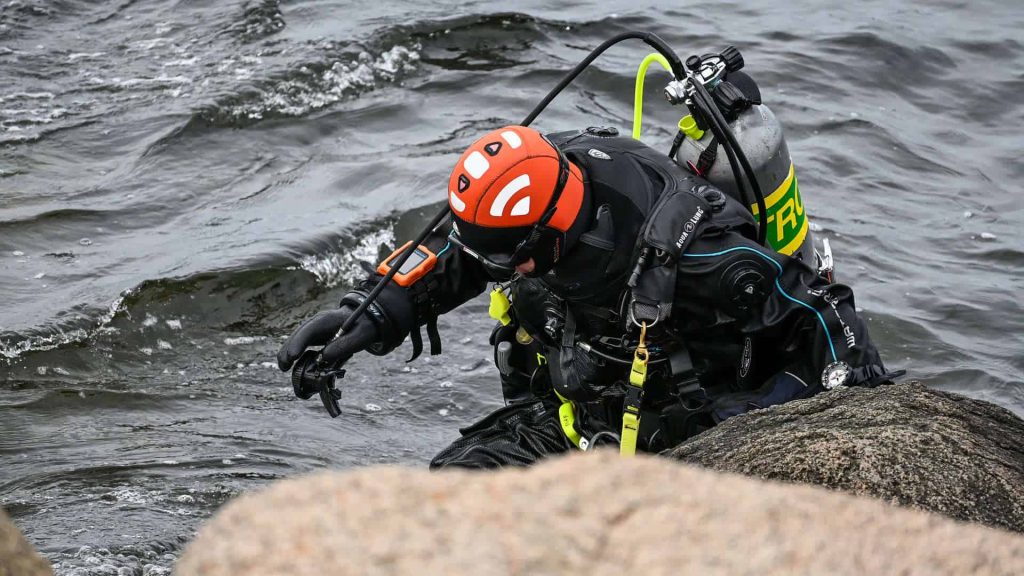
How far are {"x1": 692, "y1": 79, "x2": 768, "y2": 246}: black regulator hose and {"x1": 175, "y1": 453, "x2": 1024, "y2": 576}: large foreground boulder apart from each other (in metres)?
2.12

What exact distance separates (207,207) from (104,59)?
3256 mm

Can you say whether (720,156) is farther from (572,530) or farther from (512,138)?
(572,530)

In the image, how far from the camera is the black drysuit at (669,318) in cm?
380

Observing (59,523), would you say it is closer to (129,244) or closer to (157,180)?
(129,244)

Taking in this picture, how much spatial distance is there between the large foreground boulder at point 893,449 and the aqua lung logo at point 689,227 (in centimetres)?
61

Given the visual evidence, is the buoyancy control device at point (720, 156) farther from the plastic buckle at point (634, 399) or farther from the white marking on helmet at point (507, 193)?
the plastic buckle at point (634, 399)

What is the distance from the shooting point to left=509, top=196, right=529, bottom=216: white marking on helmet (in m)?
3.71

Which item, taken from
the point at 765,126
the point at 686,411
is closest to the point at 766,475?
the point at 686,411

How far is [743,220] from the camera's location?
3990mm

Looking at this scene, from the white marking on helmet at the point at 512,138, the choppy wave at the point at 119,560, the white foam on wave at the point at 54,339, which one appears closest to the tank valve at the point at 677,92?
the white marking on helmet at the point at 512,138

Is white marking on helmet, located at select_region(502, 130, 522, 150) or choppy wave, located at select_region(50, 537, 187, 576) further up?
white marking on helmet, located at select_region(502, 130, 522, 150)

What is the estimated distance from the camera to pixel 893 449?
2.92m

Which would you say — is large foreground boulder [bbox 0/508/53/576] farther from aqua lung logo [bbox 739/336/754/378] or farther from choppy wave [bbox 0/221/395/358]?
choppy wave [bbox 0/221/395/358]

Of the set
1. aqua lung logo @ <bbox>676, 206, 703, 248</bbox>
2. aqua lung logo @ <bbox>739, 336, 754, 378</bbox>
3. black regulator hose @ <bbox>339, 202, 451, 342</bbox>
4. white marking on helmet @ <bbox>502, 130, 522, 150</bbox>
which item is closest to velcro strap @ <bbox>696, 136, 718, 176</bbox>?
aqua lung logo @ <bbox>676, 206, 703, 248</bbox>
